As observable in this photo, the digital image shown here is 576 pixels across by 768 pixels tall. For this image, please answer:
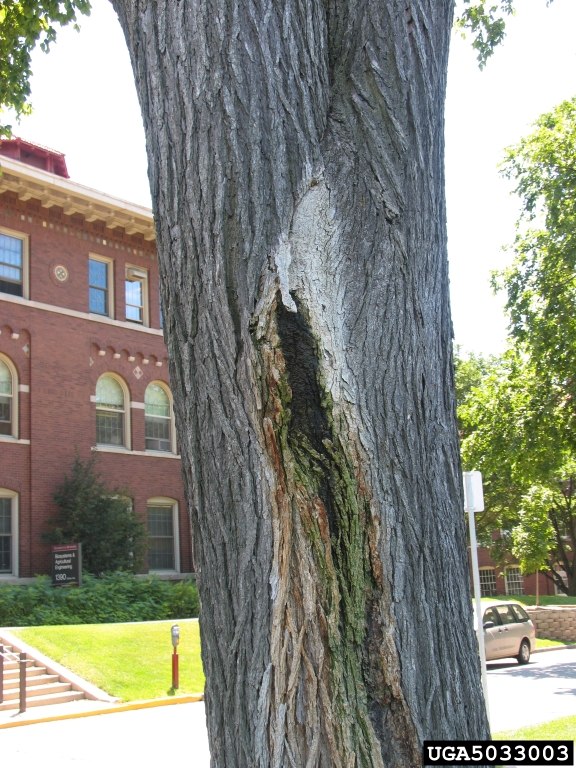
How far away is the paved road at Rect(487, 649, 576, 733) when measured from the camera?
1069 cm

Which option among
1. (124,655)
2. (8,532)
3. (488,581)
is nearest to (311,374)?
(124,655)

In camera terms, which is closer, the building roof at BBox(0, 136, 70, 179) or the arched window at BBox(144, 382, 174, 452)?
the building roof at BBox(0, 136, 70, 179)

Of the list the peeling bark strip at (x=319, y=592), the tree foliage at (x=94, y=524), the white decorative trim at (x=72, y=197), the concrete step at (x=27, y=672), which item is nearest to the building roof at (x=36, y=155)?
the white decorative trim at (x=72, y=197)

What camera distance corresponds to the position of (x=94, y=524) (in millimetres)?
22250

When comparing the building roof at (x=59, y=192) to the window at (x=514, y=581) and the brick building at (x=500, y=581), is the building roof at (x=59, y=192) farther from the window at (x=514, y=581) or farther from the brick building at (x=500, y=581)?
the window at (x=514, y=581)

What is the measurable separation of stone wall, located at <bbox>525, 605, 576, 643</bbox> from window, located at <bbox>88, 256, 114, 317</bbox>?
16.5 metres

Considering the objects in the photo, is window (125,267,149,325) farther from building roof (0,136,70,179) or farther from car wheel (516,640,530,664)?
car wheel (516,640,530,664)

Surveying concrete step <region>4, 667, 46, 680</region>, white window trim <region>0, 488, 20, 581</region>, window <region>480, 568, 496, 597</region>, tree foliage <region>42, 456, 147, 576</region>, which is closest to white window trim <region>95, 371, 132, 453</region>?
tree foliage <region>42, 456, 147, 576</region>

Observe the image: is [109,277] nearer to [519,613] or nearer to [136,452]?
[136,452]

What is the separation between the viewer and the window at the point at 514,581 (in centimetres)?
4844

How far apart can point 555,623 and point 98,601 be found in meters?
15.0

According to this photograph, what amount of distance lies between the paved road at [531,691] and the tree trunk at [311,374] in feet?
24.7

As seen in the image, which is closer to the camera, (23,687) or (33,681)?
(23,687)

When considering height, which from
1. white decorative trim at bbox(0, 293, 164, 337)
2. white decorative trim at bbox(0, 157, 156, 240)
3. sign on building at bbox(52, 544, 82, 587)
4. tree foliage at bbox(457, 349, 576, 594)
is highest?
white decorative trim at bbox(0, 157, 156, 240)
